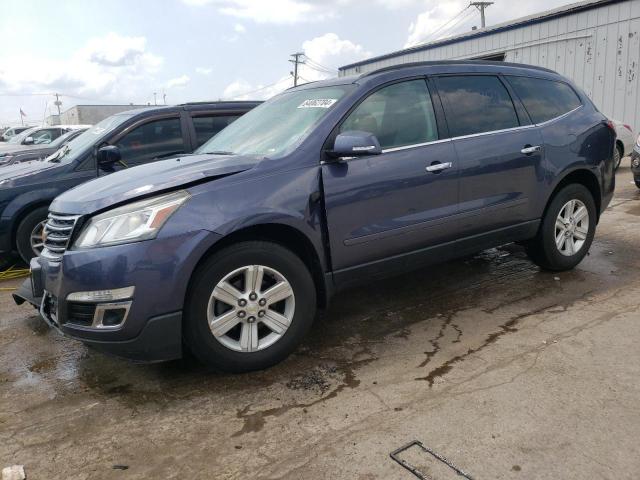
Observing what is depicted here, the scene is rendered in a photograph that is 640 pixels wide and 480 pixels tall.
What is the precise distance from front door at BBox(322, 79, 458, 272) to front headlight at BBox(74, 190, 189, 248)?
3.22 ft

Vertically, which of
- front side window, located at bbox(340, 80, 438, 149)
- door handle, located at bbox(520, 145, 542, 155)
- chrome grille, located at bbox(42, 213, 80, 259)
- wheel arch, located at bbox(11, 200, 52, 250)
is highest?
front side window, located at bbox(340, 80, 438, 149)

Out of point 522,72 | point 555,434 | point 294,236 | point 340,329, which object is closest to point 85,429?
point 294,236

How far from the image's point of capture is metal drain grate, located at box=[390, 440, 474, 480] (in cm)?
229

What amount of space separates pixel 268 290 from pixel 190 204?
2.19ft

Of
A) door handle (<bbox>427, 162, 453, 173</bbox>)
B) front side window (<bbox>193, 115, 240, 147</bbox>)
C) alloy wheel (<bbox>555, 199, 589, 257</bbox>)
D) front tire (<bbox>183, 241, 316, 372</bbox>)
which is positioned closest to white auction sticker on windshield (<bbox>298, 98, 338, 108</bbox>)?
door handle (<bbox>427, 162, 453, 173</bbox>)

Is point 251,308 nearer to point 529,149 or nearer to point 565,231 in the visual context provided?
point 529,149

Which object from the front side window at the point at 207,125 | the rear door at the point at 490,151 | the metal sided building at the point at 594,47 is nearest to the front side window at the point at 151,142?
the front side window at the point at 207,125

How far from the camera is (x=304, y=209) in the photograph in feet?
10.8

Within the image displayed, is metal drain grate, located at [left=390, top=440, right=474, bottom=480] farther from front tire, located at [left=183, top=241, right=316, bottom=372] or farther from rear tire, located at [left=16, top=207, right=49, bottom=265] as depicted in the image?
rear tire, located at [left=16, top=207, right=49, bottom=265]

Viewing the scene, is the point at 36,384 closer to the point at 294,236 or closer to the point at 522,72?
the point at 294,236

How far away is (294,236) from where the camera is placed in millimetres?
3371

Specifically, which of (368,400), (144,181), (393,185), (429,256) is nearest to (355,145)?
(393,185)

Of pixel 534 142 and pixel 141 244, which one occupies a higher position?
pixel 534 142

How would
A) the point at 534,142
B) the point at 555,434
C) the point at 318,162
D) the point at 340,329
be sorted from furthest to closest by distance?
1. the point at 534,142
2. the point at 340,329
3. the point at 318,162
4. the point at 555,434
